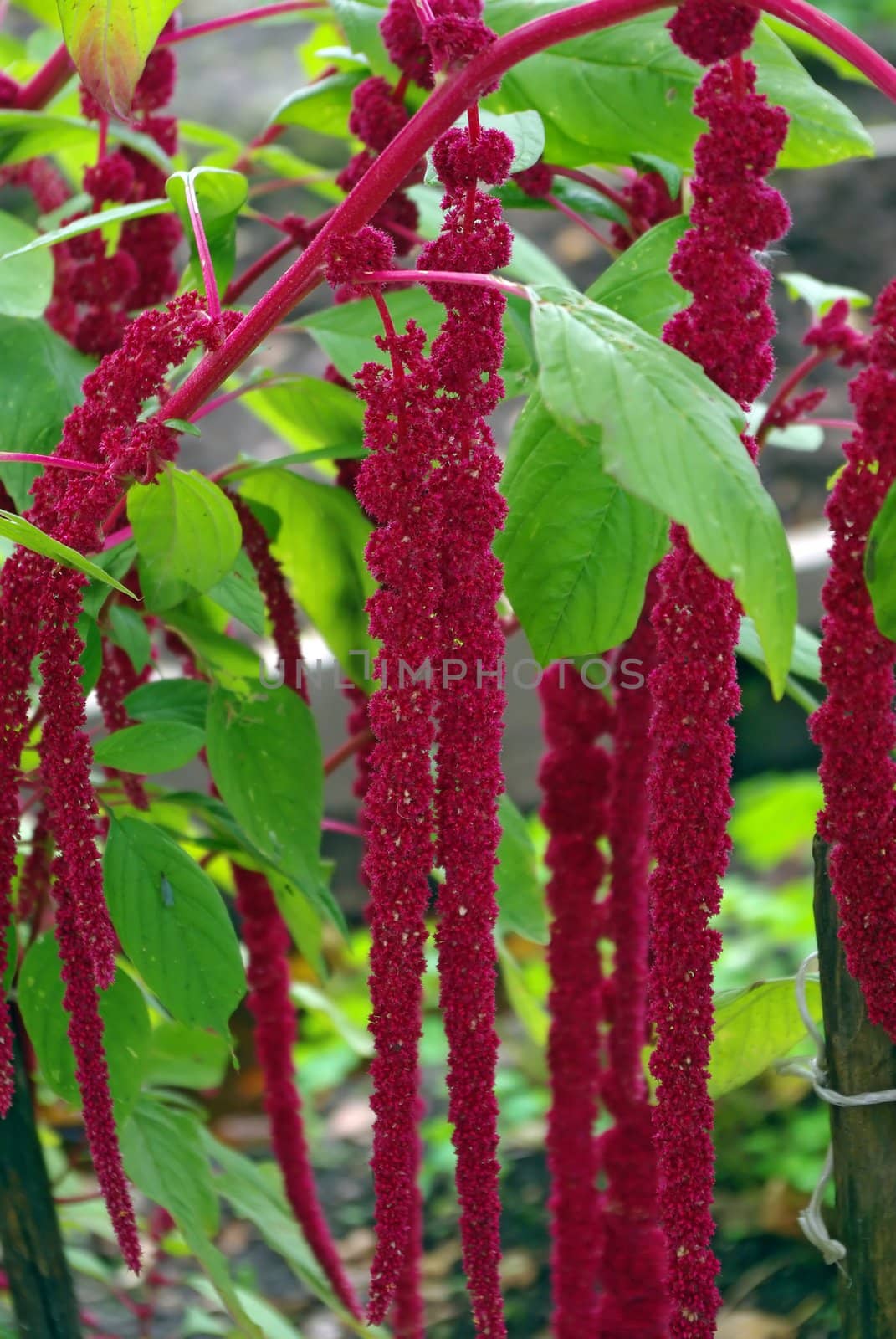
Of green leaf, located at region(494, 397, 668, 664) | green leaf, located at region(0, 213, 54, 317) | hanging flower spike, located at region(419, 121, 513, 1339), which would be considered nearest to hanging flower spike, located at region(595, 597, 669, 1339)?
green leaf, located at region(494, 397, 668, 664)

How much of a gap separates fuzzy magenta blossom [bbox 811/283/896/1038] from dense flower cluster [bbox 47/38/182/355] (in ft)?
1.66

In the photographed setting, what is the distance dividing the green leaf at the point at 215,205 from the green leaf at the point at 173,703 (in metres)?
0.24

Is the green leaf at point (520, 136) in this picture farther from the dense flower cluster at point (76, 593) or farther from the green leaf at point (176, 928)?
the green leaf at point (176, 928)

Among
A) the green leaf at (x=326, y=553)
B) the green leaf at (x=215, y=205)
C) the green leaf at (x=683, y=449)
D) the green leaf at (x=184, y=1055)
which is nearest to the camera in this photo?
the green leaf at (x=683, y=449)

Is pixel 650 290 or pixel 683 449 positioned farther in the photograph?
pixel 650 290

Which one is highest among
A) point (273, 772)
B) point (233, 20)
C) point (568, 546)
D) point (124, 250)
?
point (233, 20)

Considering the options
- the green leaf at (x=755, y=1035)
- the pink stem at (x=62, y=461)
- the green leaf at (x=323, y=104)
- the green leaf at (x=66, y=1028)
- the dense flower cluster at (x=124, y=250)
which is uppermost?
the green leaf at (x=323, y=104)

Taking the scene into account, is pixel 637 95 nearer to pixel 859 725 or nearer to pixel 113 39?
pixel 113 39

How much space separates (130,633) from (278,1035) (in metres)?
0.34

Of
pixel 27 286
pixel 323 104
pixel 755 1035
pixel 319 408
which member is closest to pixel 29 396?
pixel 27 286

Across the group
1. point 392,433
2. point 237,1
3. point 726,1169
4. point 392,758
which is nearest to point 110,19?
point 392,433

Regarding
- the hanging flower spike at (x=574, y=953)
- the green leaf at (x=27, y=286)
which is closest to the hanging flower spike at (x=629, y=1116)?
the hanging flower spike at (x=574, y=953)

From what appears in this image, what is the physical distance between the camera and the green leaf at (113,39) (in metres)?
0.62

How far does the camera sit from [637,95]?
761mm
